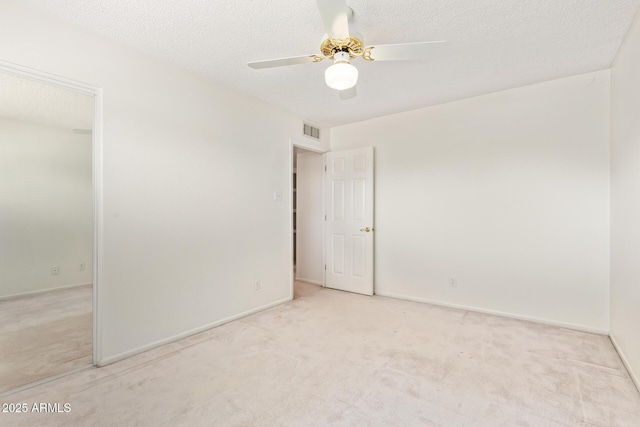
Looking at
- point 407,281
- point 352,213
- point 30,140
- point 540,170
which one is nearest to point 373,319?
point 407,281

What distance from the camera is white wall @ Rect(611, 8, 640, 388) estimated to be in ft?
6.58

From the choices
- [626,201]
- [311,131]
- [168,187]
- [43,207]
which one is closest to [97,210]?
[43,207]

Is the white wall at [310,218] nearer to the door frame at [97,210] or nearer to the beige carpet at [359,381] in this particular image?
the beige carpet at [359,381]

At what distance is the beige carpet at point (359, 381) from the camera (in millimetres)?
1700

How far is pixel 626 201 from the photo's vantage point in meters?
2.25

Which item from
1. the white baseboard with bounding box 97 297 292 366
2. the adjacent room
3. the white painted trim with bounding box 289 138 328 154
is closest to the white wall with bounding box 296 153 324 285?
the white painted trim with bounding box 289 138 328 154

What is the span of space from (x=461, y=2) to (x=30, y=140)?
3036 millimetres

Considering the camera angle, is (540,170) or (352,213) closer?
(540,170)

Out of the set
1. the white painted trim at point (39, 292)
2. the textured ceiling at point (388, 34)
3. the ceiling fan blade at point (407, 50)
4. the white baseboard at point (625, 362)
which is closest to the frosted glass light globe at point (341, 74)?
the ceiling fan blade at point (407, 50)

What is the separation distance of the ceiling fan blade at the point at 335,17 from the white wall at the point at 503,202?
243 cm

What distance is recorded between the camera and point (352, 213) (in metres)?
4.33

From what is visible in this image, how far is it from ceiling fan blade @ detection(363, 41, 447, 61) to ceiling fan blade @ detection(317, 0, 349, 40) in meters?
0.25

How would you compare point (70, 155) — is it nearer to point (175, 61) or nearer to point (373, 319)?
point (175, 61)

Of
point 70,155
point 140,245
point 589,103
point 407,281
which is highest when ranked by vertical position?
point 589,103
